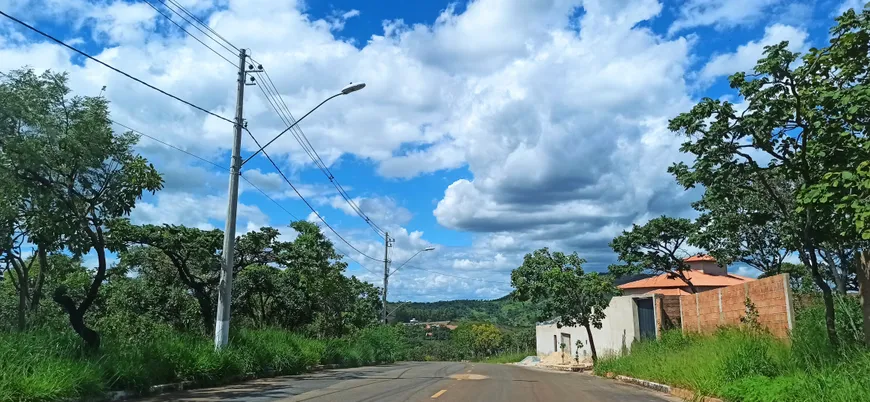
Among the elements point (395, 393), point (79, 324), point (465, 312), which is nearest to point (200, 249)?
point (79, 324)

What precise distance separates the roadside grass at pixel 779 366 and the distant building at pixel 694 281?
3466 cm

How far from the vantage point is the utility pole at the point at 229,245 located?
16.6 metres

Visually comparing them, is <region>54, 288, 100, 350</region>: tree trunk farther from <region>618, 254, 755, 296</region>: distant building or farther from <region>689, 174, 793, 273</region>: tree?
<region>618, 254, 755, 296</region>: distant building

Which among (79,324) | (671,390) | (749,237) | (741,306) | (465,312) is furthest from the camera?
(465,312)

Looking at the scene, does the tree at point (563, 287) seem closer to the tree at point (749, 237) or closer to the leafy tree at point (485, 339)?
the tree at point (749, 237)

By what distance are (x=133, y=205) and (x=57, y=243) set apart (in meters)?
1.75

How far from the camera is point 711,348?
1418cm

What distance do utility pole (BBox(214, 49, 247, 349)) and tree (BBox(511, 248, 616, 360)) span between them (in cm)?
1764

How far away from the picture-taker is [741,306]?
658 inches

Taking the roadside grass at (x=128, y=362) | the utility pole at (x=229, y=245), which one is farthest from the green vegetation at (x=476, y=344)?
the utility pole at (x=229, y=245)

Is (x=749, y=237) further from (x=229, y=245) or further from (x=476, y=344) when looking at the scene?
(x=476, y=344)

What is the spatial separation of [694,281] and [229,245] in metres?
42.1

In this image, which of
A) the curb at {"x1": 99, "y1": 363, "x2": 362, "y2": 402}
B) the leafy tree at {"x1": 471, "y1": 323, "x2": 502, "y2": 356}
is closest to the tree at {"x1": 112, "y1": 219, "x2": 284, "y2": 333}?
the curb at {"x1": 99, "y1": 363, "x2": 362, "y2": 402}

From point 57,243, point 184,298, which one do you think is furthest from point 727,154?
point 184,298
